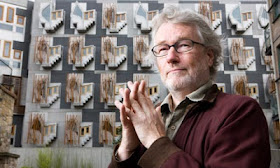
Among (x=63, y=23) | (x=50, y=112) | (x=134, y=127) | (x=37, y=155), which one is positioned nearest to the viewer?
(x=134, y=127)

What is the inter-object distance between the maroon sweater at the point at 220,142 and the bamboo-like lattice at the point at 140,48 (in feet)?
56.8

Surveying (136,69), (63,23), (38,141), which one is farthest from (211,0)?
(38,141)

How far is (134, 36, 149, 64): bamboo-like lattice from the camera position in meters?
18.8

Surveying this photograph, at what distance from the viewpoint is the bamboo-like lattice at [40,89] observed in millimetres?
18344

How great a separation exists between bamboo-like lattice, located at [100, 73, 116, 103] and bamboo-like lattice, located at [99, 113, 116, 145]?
1.01m

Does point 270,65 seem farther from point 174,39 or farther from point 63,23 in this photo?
point 174,39

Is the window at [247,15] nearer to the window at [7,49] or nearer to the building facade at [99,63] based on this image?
the building facade at [99,63]

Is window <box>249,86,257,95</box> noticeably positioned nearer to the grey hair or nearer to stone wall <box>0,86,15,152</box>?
stone wall <box>0,86,15,152</box>

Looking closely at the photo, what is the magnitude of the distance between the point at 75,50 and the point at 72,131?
4.95m

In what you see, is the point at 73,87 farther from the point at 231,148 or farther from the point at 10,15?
the point at 231,148

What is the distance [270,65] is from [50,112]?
13.4 meters

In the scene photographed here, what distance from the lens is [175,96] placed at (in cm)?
170

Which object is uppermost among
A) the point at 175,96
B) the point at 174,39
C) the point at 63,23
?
the point at 63,23

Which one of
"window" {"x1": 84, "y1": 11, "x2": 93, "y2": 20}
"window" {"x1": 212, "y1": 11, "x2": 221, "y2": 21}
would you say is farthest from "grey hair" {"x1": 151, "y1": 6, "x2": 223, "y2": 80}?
"window" {"x1": 212, "y1": 11, "x2": 221, "y2": 21}
